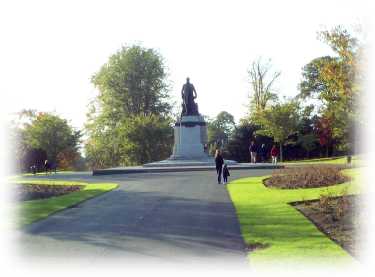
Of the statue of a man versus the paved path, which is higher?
the statue of a man

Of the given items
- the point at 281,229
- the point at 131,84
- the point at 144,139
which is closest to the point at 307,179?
the point at 281,229

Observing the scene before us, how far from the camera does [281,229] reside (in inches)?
508

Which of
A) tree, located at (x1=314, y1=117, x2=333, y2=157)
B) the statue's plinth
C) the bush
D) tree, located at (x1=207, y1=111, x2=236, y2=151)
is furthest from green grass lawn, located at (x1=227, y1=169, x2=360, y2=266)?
tree, located at (x1=207, y1=111, x2=236, y2=151)

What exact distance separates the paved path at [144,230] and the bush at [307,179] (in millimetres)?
3244

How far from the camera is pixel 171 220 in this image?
49.3 ft

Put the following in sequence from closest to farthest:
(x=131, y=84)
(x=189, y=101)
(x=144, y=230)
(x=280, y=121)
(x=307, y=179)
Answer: (x=144, y=230), (x=307, y=179), (x=189, y=101), (x=280, y=121), (x=131, y=84)

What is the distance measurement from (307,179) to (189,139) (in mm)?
23764

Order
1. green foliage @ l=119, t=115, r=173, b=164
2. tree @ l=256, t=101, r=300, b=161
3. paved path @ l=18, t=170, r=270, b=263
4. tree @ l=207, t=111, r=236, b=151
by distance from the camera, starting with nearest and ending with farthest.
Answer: paved path @ l=18, t=170, r=270, b=263
tree @ l=256, t=101, r=300, b=161
green foliage @ l=119, t=115, r=173, b=164
tree @ l=207, t=111, r=236, b=151

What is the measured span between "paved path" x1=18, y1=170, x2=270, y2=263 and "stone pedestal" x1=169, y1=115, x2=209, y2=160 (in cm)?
2427

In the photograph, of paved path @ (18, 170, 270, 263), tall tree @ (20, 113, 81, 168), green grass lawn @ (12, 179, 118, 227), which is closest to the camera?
paved path @ (18, 170, 270, 263)

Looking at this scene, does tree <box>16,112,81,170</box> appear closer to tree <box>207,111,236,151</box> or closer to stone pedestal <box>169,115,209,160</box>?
stone pedestal <box>169,115,209,160</box>

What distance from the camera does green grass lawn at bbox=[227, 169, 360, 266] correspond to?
32.3 feet

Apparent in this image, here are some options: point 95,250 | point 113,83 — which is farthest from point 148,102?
point 95,250

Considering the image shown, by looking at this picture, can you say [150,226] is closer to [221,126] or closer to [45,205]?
[45,205]
